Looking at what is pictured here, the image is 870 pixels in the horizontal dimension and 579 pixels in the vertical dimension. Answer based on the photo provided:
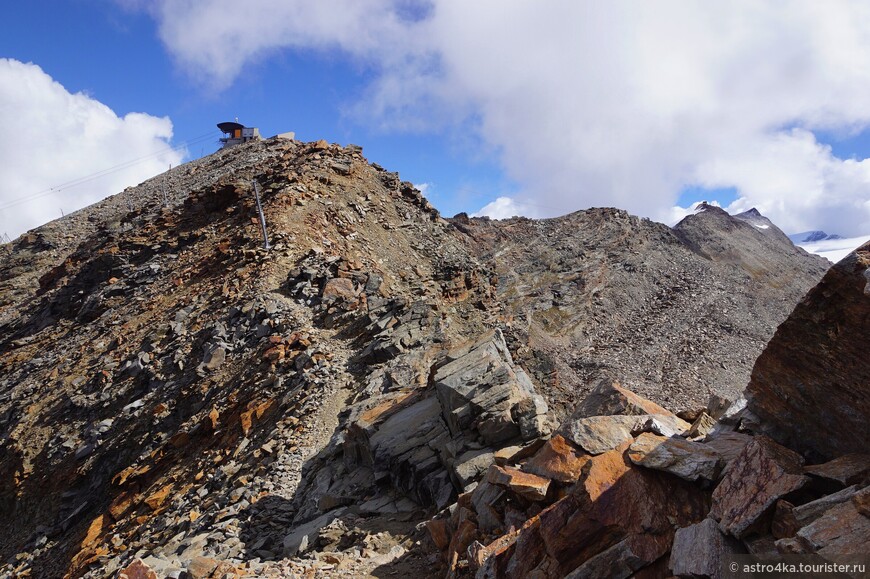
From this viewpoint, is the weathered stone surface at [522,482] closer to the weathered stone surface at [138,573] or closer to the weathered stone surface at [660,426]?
the weathered stone surface at [660,426]

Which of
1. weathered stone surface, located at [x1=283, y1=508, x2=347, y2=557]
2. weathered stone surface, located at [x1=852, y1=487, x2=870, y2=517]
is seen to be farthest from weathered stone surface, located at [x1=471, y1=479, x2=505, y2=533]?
weathered stone surface, located at [x1=852, y1=487, x2=870, y2=517]

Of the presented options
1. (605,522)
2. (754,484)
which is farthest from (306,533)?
(754,484)

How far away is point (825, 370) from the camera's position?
21.1ft

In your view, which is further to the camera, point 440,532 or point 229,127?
point 229,127

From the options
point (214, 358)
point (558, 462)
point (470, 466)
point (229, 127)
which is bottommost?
point (558, 462)

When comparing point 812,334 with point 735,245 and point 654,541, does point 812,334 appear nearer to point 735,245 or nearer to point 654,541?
point 654,541

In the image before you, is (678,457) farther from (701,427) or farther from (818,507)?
(701,427)

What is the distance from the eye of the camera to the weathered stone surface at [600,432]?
8797 millimetres

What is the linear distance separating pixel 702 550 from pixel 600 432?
3357 mm

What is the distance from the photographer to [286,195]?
28469mm

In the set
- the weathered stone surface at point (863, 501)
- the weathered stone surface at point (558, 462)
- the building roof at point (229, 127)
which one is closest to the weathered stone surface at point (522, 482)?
the weathered stone surface at point (558, 462)

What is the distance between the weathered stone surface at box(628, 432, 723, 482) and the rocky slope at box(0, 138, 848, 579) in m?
0.09

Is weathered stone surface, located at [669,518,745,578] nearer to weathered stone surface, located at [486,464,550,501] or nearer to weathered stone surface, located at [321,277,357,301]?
weathered stone surface, located at [486,464,550,501]

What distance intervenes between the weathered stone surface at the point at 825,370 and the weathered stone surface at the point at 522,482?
3533mm
